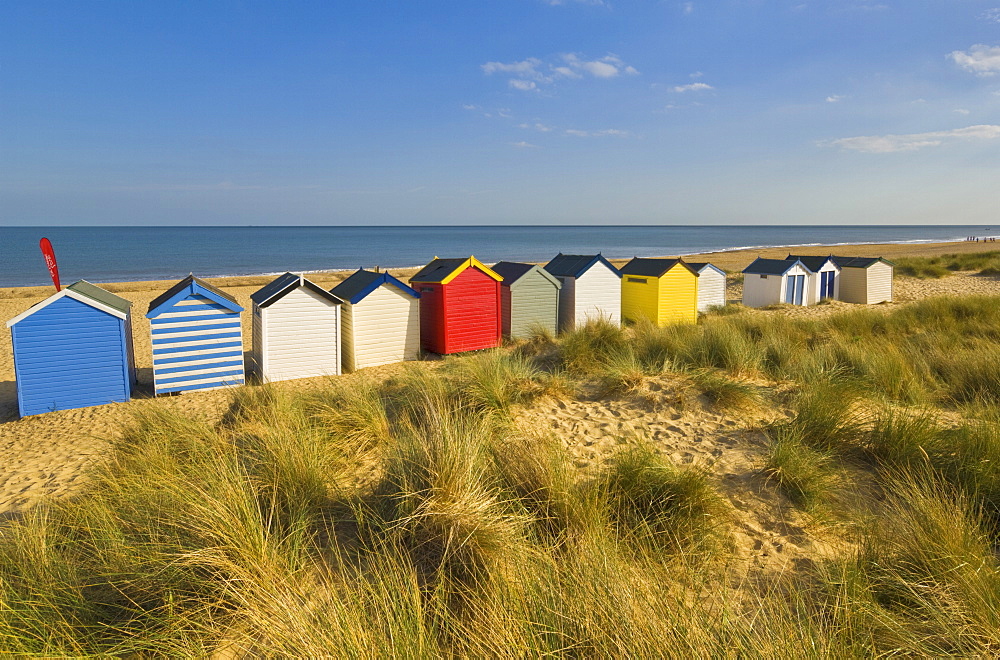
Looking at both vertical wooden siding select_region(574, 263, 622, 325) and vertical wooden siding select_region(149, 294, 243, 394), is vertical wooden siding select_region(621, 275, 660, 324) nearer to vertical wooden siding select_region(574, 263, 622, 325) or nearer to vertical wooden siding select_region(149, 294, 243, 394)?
vertical wooden siding select_region(574, 263, 622, 325)

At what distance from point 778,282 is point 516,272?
33.3 ft

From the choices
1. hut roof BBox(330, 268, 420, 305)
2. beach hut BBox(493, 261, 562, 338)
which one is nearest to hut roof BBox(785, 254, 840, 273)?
beach hut BBox(493, 261, 562, 338)

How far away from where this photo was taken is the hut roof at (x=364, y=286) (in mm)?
12000

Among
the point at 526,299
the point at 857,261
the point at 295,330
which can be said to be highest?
the point at 857,261

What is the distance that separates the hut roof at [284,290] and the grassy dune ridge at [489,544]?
15.9 feet

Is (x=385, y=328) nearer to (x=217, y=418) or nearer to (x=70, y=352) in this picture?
(x=217, y=418)

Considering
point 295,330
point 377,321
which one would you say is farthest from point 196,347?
point 377,321

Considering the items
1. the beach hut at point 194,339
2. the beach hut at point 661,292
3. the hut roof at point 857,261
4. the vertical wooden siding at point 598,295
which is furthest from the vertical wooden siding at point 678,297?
the beach hut at point 194,339

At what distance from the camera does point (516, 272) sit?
14.1 meters

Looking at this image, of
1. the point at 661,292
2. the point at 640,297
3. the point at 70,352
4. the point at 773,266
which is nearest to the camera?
the point at 70,352

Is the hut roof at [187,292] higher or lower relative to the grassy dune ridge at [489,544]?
higher

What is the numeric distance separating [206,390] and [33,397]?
2.53 m

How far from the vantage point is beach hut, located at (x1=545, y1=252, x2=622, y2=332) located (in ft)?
48.0

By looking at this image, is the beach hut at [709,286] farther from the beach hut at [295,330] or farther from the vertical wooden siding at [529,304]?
the beach hut at [295,330]
